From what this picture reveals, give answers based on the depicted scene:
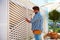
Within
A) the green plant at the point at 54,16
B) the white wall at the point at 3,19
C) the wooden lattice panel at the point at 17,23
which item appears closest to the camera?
the white wall at the point at 3,19

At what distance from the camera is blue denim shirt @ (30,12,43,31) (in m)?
2.61

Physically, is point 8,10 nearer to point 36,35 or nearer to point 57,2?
point 36,35

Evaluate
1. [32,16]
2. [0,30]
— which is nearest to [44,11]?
[32,16]

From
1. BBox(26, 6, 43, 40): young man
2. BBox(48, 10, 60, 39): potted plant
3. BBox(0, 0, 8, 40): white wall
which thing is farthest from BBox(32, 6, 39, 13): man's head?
BBox(0, 0, 8, 40): white wall

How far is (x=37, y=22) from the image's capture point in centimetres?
261

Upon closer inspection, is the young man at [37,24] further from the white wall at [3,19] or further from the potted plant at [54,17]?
the white wall at [3,19]

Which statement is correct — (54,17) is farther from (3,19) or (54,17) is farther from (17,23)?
(3,19)

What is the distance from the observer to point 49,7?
295cm

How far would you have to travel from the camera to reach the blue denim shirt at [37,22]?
261cm

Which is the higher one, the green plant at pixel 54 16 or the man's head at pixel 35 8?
the man's head at pixel 35 8

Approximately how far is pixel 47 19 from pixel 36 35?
18.0 inches

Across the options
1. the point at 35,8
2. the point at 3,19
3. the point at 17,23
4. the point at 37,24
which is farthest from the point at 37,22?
the point at 3,19

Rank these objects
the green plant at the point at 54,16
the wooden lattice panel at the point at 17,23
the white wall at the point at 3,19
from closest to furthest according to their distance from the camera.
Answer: the white wall at the point at 3,19
the wooden lattice panel at the point at 17,23
the green plant at the point at 54,16

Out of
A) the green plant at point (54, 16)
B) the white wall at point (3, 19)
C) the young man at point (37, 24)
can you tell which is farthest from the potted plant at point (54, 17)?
the white wall at point (3, 19)
